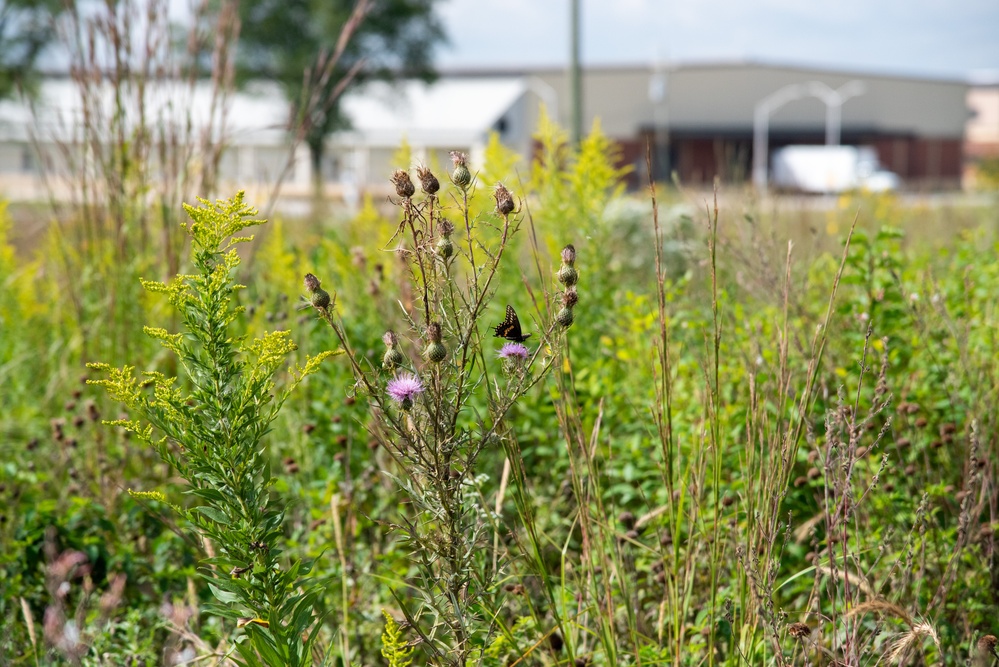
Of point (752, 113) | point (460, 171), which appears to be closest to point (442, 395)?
point (460, 171)

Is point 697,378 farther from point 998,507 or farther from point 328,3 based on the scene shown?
point 328,3

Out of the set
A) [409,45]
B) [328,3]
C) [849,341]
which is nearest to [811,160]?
[409,45]

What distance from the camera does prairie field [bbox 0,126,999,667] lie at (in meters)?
1.38

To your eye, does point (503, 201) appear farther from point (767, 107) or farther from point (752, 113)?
point (752, 113)

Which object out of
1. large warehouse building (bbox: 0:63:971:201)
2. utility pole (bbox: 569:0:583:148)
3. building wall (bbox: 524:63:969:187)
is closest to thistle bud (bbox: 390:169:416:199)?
utility pole (bbox: 569:0:583:148)

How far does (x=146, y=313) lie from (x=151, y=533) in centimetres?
91

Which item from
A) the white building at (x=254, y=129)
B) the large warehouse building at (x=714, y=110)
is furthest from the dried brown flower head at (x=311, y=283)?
the large warehouse building at (x=714, y=110)

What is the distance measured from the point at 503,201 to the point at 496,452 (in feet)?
5.02

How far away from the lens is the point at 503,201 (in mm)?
1293

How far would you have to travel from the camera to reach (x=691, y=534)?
1591mm

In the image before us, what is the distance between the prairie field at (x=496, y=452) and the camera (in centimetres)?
138

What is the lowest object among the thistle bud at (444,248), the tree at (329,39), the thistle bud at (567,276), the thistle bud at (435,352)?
the thistle bud at (435,352)

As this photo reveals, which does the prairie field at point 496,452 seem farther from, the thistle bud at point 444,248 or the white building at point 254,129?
the white building at point 254,129

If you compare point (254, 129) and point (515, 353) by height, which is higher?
point (254, 129)
